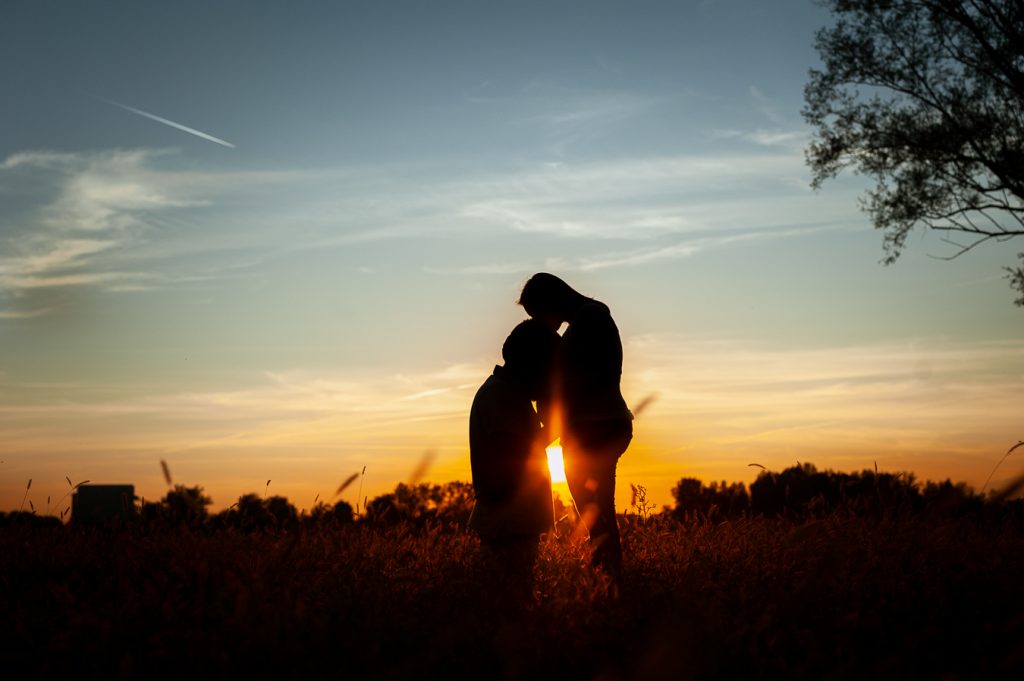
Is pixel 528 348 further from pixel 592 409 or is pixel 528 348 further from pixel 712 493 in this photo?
pixel 712 493

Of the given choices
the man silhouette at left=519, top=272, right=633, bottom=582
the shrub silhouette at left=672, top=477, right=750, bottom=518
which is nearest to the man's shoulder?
the man silhouette at left=519, top=272, right=633, bottom=582

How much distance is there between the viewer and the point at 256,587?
4.34 m

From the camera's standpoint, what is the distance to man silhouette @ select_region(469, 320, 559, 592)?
6.59 meters

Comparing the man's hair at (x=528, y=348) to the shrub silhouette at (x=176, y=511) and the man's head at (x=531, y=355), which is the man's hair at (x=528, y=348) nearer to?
the man's head at (x=531, y=355)

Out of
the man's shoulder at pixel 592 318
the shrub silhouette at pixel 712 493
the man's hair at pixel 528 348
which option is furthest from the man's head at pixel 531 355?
the shrub silhouette at pixel 712 493

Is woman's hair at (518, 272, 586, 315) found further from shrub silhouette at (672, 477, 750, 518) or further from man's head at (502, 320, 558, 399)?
shrub silhouette at (672, 477, 750, 518)

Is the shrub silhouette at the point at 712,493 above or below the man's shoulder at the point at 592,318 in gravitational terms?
below

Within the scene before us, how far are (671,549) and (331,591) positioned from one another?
2.62 meters

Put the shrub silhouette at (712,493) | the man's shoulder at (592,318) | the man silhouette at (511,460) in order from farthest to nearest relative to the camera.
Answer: the shrub silhouette at (712,493), the man's shoulder at (592,318), the man silhouette at (511,460)

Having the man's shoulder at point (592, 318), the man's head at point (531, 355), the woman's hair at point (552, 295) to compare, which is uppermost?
the woman's hair at point (552, 295)

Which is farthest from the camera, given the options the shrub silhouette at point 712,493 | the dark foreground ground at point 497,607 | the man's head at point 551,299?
the shrub silhouette at point 712,493

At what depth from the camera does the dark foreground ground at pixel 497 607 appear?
13.1 ft

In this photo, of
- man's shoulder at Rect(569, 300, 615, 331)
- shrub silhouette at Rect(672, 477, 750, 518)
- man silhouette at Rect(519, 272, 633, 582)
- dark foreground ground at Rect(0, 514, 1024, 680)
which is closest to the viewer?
dark foreground ground at Rect(0, 514, 1024, 680)

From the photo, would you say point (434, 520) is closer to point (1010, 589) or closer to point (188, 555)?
point (188, 555)
